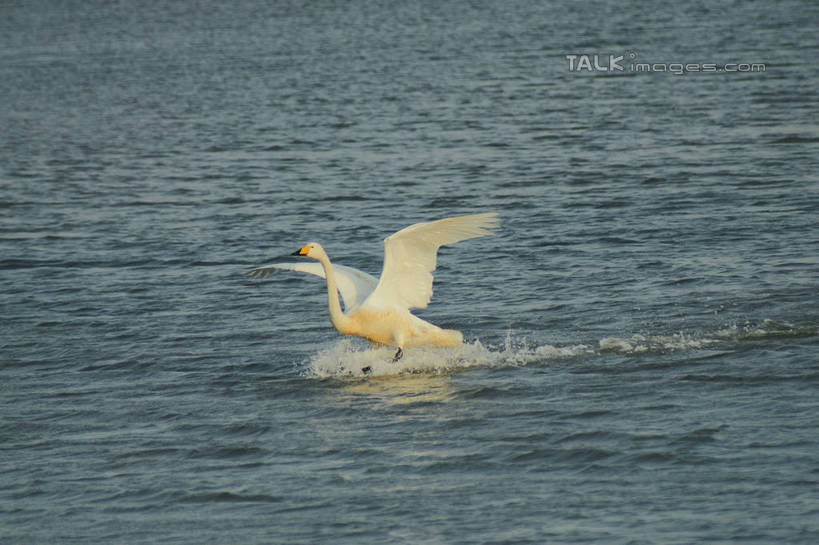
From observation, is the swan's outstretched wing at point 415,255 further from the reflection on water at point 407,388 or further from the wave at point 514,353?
the reflection on water at point 407,388

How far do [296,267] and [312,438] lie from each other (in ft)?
9.95

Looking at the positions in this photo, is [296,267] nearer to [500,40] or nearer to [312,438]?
[312,438]

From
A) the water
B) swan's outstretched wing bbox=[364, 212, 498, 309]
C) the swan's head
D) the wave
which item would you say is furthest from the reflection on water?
the swan's head

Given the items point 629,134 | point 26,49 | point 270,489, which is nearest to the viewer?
point 270,489

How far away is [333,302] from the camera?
12602 mm

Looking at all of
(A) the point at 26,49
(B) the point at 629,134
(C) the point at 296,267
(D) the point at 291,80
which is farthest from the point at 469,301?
(A) the point at 26,49

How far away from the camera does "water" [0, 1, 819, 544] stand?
923 centimetres

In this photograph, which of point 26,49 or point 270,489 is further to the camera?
point 26,49

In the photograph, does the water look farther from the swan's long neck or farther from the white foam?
the swan's long neck

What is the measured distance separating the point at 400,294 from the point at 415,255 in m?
0.51

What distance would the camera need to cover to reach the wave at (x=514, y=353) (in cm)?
1271

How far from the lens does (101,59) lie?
164 feet

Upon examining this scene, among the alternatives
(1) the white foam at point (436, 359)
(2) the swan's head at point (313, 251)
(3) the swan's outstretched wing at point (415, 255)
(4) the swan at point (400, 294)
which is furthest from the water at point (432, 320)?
(2) the swan's head at point (313, 251)

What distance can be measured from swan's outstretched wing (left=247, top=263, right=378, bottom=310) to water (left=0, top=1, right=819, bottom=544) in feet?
1.99
